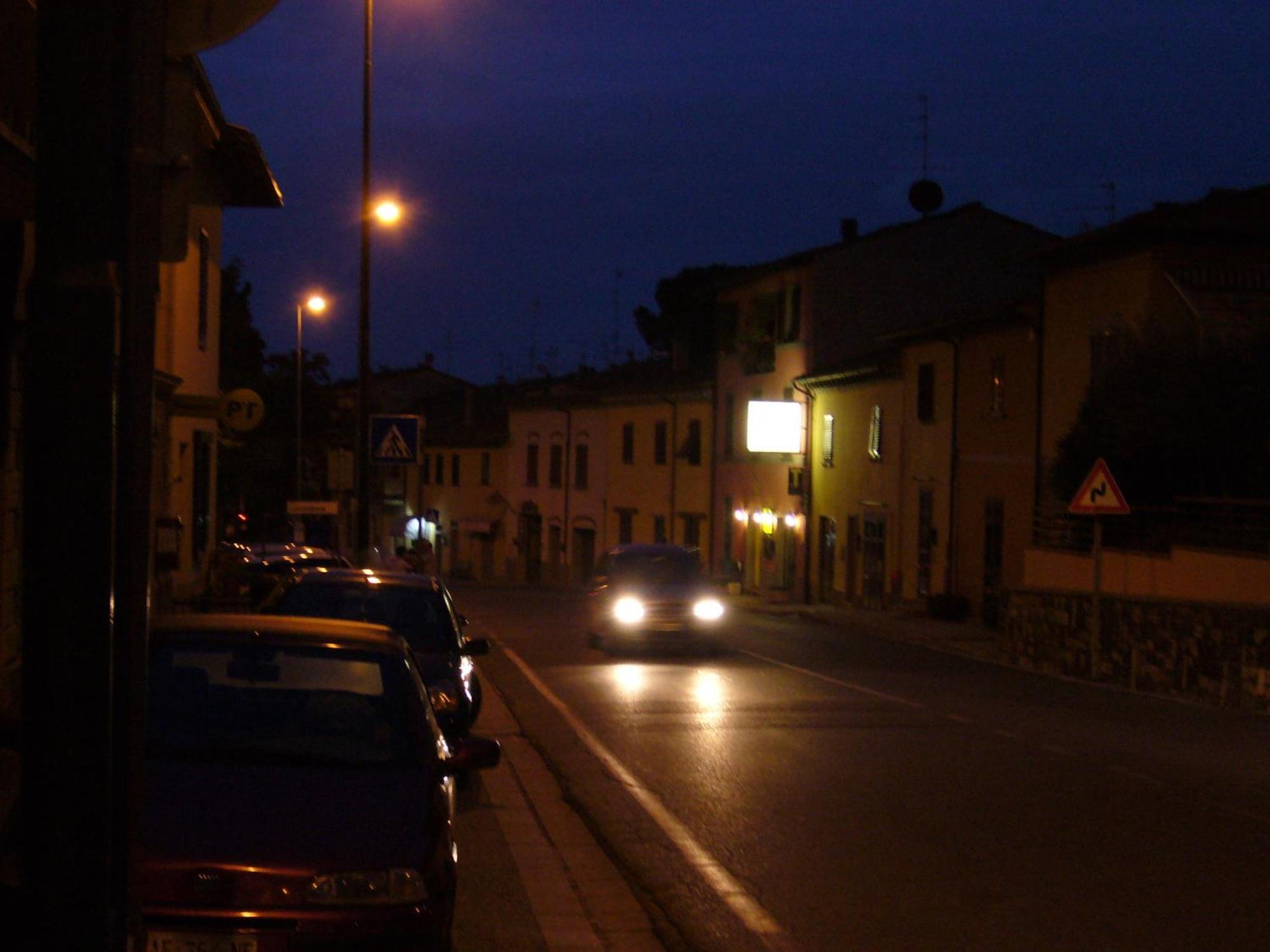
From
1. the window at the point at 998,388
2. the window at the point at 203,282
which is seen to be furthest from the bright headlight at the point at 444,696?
the window at the point at 998,388

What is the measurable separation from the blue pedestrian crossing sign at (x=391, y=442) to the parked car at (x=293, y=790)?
55.4 ft

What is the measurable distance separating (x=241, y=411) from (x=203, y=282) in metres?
5.32

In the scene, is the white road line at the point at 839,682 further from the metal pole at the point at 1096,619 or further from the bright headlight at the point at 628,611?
the metal pole at the point at 1096,619

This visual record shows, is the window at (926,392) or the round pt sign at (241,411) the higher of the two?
the window at (926,392)

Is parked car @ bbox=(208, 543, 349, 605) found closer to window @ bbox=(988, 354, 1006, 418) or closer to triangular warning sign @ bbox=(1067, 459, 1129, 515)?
triangular warning sign @ bbox=(1067, 459, 1129, 515)

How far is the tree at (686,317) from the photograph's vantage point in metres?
62.0

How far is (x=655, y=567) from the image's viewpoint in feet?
90.4

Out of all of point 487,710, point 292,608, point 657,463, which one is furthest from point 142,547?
point 657,463

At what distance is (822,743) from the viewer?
1448 cm

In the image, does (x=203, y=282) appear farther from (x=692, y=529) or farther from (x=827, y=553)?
(x=692, y=529)

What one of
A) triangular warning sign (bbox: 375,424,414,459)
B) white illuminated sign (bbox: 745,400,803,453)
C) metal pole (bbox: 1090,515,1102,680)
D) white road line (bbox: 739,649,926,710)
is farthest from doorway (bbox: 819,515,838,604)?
triangular warning sign (bbox: 375,424,414,459)

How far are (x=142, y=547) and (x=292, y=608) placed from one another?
10.0m

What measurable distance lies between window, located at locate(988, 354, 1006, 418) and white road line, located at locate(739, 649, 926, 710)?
11.4 m

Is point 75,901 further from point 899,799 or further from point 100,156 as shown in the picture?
point 899,799
